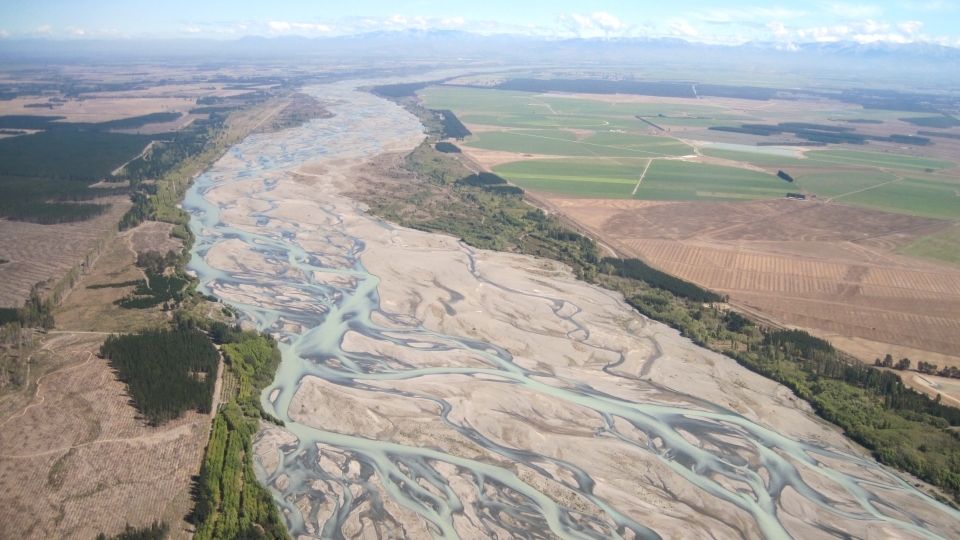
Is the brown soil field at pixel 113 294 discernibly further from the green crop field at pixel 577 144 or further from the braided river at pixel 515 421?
the green crop field at pixel 577 144

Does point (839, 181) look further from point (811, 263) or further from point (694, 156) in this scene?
point (811, 263)

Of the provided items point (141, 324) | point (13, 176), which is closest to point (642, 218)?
point (141, 324)

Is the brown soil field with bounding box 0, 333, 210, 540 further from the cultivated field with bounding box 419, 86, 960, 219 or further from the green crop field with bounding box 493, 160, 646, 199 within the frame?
the cultivated field with bounding box 419, 86, 960, 219

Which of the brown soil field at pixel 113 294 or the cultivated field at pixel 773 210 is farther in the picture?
the cultivated field at pixel 773 210

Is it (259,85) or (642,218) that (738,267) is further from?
(259,85)

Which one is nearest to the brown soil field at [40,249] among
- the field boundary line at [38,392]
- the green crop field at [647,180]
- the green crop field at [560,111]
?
the field boundary line at [38,392]

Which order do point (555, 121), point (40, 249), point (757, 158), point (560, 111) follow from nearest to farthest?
point (40, 249) → point (757, 158) → point (555, 121) → point (560, 111)

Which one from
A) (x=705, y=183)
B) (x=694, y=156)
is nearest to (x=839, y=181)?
(x=705, y=183)
